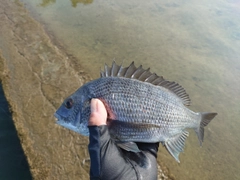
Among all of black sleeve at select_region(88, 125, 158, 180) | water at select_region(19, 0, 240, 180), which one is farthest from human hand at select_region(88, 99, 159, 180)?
water at select_region(19, 0, 240, 180)

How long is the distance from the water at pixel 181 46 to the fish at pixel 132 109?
1194 millimetres

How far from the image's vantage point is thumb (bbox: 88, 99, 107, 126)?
5.53 ft

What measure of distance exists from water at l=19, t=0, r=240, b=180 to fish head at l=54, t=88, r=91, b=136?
1481mm

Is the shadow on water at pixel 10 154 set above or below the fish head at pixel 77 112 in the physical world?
below

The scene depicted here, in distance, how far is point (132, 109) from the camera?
6.15ft

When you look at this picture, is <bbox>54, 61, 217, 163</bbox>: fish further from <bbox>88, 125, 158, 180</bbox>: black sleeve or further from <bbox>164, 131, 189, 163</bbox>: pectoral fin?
A: <bbox>88, 125, 158, 180</bbox>: black sleeve

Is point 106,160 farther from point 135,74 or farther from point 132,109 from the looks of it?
point 135,74

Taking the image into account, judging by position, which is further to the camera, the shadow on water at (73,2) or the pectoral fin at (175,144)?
the shadow on water at (73,2)

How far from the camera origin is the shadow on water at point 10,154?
9.51 ft

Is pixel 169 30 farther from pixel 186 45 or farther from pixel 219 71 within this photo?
pixel 219 71

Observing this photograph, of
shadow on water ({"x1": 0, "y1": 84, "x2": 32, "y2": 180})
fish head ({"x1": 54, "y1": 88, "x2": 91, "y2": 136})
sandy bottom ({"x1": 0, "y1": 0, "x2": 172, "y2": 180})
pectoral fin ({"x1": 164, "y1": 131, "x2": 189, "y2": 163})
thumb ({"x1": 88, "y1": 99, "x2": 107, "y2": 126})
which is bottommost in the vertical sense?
shadow on water ({"x1": 0, "y1": 84, "x2": 32, "y2": 180})

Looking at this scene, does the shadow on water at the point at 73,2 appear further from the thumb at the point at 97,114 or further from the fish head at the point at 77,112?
the thumb at the point at 97,114

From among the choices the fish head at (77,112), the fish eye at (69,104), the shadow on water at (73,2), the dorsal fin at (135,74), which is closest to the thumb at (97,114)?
the fish head at (77,112)

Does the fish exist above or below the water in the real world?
above
